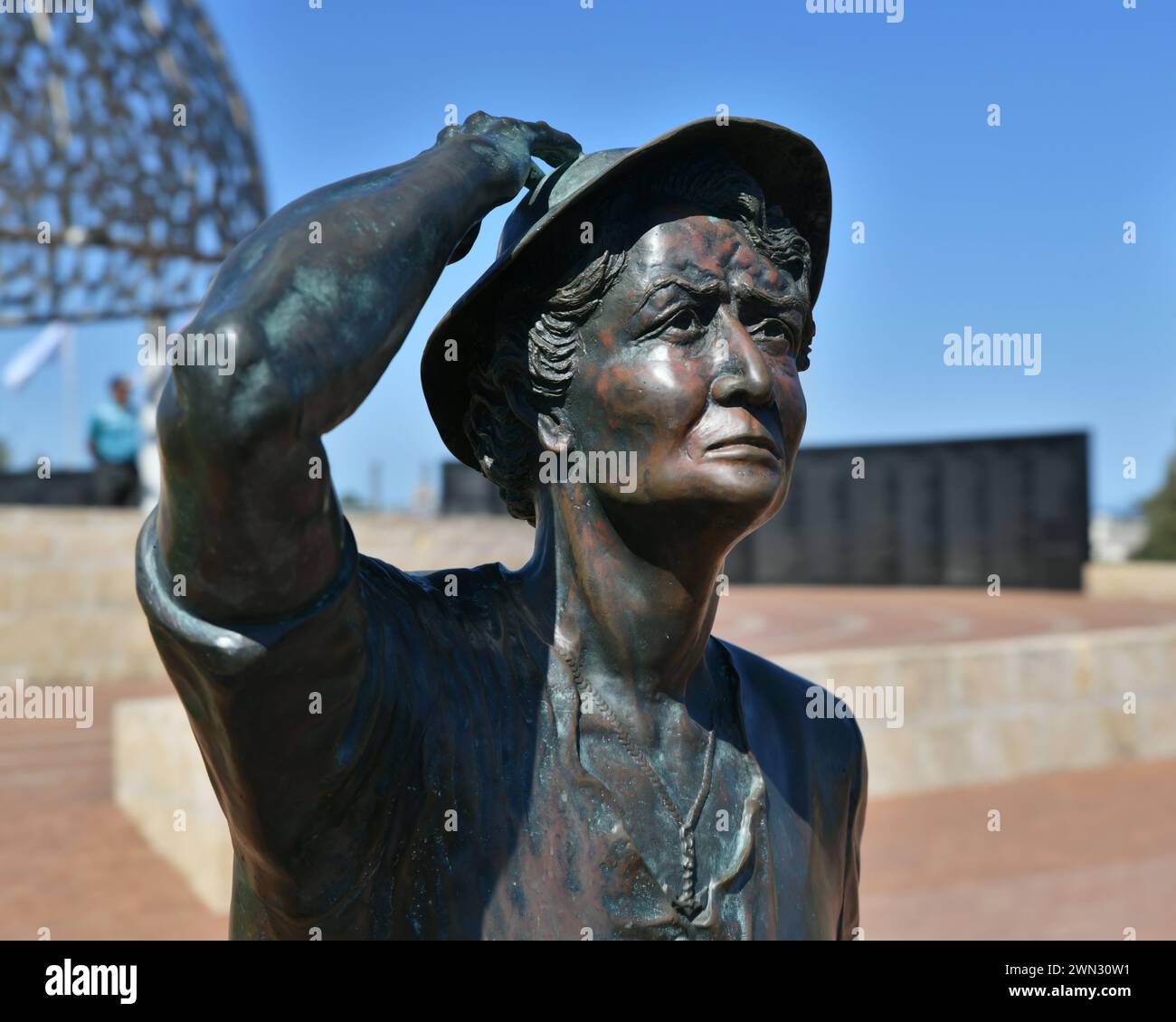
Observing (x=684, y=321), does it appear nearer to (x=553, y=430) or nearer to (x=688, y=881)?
(x=553, y=430)

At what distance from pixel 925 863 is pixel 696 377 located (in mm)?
5719

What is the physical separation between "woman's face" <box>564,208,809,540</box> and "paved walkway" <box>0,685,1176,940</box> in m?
4.36

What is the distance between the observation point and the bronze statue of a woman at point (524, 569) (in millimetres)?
1546

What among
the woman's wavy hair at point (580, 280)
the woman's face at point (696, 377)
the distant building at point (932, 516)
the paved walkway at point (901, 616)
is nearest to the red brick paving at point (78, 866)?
the woman's wavy hair at point (580, 280)

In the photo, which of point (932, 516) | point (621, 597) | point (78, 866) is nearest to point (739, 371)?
point (621, 597)

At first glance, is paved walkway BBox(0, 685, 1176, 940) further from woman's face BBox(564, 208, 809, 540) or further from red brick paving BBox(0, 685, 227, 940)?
woman's face BBox(564, 208, 809, 540)

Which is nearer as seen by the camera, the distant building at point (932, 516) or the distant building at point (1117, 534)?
the distant building at point (932, 516)

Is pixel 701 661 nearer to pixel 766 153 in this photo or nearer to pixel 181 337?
pixel 766 153

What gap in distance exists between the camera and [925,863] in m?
Answer: 6.97

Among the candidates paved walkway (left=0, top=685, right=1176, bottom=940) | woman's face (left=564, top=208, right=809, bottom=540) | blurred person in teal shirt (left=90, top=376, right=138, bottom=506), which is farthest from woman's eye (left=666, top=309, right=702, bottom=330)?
blurred person in teal shirt (left=90, top=376, right=138, bottom=506)

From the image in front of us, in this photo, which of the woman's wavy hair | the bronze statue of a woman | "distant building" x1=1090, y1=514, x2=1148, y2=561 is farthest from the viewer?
"distant building" x1=1090, y1=514, x2=1148, y2=561

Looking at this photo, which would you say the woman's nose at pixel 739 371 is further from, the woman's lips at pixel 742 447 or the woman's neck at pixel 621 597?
the woman's neck at pixel 621 597

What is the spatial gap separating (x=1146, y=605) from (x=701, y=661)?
58.1 ft

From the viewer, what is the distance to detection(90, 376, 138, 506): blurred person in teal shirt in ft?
46.8
